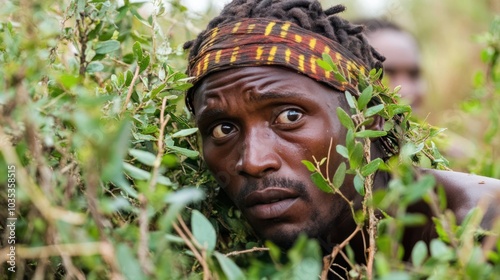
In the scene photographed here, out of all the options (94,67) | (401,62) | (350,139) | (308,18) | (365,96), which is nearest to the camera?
(350,139)

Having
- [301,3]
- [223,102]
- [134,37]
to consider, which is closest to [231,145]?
[223,102]

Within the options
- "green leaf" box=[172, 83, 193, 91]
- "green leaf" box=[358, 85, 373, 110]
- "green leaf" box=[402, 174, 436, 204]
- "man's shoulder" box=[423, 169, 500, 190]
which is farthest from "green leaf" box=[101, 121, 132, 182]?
"man's shoulder" box=[423, 169, 500, 190]

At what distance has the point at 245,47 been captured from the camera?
220cm

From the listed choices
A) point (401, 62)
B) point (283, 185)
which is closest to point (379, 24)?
point (401, 62)

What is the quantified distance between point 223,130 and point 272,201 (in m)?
0.31

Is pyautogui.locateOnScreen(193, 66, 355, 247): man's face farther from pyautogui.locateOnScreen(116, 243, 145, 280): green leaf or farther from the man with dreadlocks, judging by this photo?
pyautogui.locateOnScreen(116, 243, 145, 280): green leaf

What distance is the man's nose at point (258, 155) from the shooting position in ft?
6.66

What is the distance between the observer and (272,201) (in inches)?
81.4

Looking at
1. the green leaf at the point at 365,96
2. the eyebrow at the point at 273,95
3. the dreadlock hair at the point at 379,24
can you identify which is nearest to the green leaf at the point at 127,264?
the green leaf at the point at 365,96

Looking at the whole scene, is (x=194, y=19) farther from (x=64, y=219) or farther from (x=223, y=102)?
(x=64, y=219)

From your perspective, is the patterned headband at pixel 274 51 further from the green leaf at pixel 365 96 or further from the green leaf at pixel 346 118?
the green leaf at pixel 346 118

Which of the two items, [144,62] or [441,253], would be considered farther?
[144,62]

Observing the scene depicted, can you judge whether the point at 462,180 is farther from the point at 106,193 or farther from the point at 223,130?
the point at 106,193

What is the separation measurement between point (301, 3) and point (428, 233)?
86 cm
